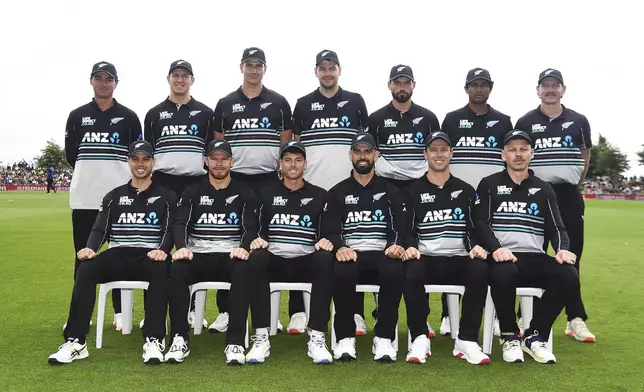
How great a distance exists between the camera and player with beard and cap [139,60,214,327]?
5.68m

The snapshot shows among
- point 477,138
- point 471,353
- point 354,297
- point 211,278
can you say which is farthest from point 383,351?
point 477,138

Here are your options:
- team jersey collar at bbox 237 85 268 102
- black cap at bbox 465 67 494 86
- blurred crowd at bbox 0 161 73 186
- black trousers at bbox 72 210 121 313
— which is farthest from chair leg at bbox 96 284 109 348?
blurred crowd at bbox 0 161 73 186

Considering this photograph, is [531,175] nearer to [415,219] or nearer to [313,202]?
[415,219]

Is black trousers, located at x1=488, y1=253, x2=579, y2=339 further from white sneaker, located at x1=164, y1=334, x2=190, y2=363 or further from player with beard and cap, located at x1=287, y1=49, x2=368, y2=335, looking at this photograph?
white sneaker, located at x1=164, y1=334, x2=190, y2=363

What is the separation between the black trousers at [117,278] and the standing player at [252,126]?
3.53ft

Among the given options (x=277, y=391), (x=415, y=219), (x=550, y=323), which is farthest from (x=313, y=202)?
(x=550, y=323)

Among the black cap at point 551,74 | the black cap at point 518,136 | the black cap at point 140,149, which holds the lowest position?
the black cap at point 140,149

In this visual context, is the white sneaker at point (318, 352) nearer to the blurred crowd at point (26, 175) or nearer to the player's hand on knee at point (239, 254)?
the player's hand on knee at point (239, 254)

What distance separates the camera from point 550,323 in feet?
15.5

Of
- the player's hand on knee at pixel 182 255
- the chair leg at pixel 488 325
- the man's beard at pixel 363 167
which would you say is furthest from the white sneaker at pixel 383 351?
the player's hand on knee at pixel 182 255

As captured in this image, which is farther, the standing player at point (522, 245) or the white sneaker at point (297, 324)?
the white sneaker at point (297, 324)

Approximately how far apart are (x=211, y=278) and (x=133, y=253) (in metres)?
0.73

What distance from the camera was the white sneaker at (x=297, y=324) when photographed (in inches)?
220

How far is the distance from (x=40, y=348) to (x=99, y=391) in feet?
4.34
